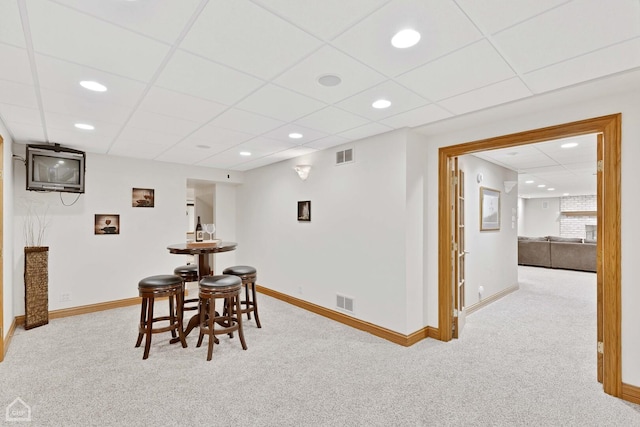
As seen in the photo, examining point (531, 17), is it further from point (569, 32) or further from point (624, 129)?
point (624, 129)

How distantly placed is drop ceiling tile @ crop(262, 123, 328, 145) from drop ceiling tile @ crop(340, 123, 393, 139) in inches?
12.1

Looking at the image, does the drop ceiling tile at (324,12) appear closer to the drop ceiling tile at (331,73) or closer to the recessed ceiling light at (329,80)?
the drop ceiling tile at (331,73)

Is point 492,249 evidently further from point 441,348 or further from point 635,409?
point 635,409

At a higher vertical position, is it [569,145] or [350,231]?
[569,145]

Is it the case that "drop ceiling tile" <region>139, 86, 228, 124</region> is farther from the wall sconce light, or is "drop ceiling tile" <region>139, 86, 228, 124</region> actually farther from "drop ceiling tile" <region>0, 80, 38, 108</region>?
the wall sconce light

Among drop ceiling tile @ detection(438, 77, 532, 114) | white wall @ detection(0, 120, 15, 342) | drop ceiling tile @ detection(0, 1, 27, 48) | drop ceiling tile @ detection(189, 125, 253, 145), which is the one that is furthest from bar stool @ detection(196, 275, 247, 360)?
drop ceiling tile @ detection(438, 77, 532, 114)

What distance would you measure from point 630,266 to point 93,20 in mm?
3976

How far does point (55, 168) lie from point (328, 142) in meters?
3.82

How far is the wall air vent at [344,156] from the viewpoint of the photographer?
412 centimetres

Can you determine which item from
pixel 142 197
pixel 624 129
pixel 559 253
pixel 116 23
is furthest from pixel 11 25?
pixel 559 253

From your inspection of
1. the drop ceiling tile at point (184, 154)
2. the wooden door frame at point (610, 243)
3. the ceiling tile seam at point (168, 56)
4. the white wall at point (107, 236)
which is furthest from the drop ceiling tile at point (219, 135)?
the wooden door frame at point (610, 243)

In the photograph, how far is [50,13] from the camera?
1.50 metres

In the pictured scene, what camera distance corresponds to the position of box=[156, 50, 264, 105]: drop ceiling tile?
2004mm

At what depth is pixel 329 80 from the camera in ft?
7.41
